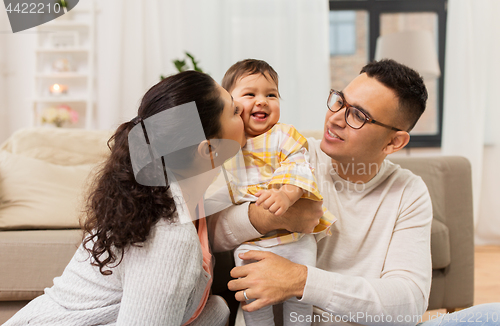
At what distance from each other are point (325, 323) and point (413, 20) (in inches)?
161

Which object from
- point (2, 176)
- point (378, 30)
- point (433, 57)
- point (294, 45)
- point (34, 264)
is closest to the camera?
point (34, 264)

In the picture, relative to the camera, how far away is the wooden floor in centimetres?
214

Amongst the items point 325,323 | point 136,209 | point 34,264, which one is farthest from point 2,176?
point 325,323

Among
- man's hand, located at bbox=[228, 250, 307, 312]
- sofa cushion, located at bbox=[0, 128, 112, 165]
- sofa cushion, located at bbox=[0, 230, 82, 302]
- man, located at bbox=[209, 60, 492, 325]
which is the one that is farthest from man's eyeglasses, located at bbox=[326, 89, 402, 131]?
sofa cushion, located at bbox=[0, 128, 112, 165]

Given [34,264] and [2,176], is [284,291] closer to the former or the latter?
[34,264]

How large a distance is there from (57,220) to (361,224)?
1.37m

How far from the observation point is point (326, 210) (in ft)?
3.67

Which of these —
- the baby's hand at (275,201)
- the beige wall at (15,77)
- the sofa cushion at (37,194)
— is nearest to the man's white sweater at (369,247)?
the baby's hand at (275,201)

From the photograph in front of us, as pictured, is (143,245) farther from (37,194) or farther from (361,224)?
(37,194)

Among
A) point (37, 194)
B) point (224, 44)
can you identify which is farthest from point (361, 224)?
point (224, 44)

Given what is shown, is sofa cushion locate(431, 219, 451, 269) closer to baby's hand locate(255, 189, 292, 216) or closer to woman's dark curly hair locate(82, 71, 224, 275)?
baby's hand locate(255, 189, 292, 216)

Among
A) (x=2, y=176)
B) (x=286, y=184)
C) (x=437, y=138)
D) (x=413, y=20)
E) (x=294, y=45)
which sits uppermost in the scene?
(x=413, y=20)

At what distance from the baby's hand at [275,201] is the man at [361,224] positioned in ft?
0.18

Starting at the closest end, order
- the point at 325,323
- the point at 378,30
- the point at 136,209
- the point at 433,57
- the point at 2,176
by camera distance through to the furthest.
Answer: the point at 136,209, the point at 325,323, the point at 2,176, the point at 433,57, the point at 378,30
